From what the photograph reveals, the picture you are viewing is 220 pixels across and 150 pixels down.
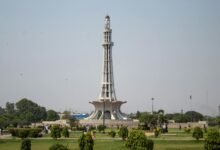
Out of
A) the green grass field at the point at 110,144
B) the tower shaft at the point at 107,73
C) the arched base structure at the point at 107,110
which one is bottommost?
the green grass field at the point at 110,144

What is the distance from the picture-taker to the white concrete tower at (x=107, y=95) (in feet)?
301

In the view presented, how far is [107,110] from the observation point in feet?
305

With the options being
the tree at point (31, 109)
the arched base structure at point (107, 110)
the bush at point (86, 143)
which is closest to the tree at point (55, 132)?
the bush at point (86, 143)

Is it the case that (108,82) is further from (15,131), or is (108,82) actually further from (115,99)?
(15,131)

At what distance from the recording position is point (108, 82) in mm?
93250

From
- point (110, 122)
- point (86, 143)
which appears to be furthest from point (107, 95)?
point (86, 143)

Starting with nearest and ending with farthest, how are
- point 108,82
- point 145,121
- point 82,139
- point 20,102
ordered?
1. point 82,139
2. point 145,121
3. point 108,82
4. point 20,102

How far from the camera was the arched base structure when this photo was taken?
9144 centimetres

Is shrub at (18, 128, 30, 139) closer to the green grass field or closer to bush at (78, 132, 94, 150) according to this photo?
the green grass field

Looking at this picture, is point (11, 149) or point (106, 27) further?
point (106, 27)

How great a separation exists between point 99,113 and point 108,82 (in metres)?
6.86

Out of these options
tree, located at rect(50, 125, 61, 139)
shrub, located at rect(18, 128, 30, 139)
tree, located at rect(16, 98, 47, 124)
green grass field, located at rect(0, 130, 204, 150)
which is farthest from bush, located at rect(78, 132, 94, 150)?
tree, located at rect(16, 98, 47, 124)

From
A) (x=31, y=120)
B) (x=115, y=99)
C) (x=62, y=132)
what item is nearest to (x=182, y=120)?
(x=115, y=99)

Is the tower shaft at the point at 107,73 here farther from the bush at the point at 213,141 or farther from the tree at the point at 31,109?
the bush at the point at 213,141
